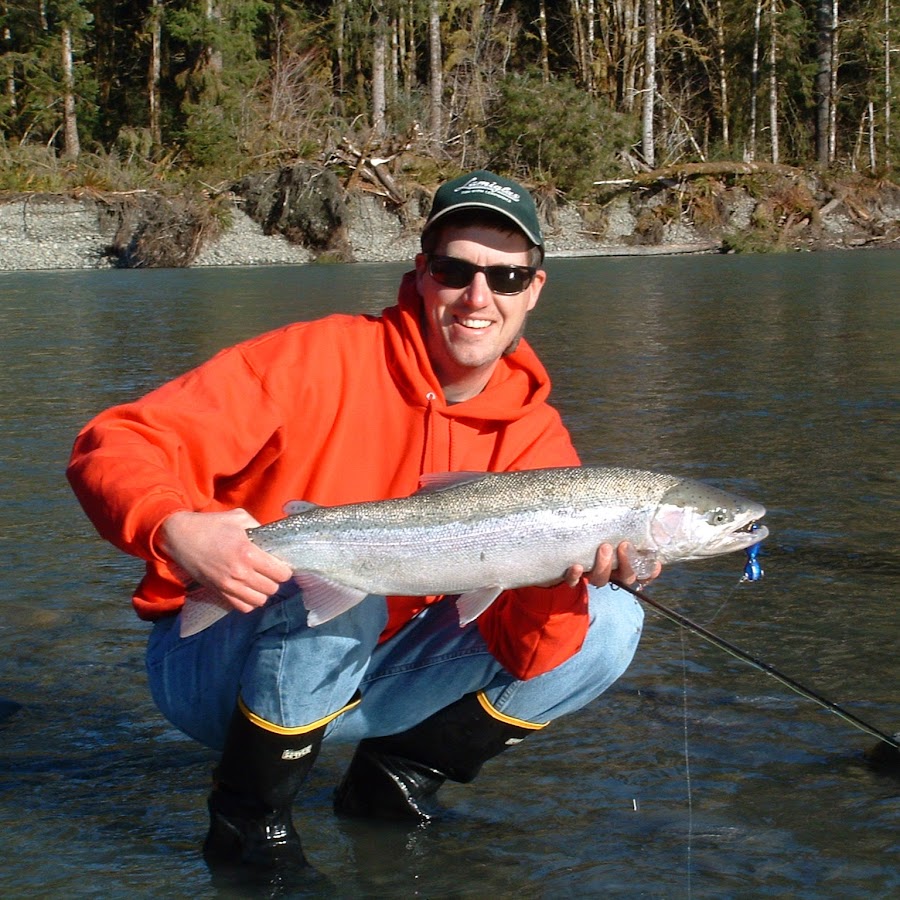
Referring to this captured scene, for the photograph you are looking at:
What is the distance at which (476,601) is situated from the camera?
3234 mm

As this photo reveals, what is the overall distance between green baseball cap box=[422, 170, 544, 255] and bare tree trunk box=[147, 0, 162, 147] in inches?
1587

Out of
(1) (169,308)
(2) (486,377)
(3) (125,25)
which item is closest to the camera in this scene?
(2) (486,377)

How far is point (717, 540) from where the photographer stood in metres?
3.35

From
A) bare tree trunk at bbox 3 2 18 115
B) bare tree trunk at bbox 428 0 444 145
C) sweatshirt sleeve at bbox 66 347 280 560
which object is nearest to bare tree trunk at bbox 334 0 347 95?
bare tree trunk at bbox 428 0 444 145

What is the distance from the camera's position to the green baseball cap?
3.57m

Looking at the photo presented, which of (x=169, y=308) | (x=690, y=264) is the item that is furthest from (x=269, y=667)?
(x=690, y=264)

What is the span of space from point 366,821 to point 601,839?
2.12ft

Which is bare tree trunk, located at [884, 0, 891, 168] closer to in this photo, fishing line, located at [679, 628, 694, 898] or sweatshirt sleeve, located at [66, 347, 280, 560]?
fishing line, located at [679, 628, 694, 898]

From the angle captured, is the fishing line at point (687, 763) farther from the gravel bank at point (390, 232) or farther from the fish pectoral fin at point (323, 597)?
the gravel bank at point (390, 232)

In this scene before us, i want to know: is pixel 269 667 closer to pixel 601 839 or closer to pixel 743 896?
pixel 601 839

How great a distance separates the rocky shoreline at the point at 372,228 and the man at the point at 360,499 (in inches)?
1175

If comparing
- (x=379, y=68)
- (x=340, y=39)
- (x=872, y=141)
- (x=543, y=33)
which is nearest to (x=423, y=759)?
(x=379, y=68)

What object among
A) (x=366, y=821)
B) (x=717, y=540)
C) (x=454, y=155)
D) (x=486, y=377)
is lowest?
(x=366, y=821)

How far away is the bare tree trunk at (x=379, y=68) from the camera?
4312 cm
